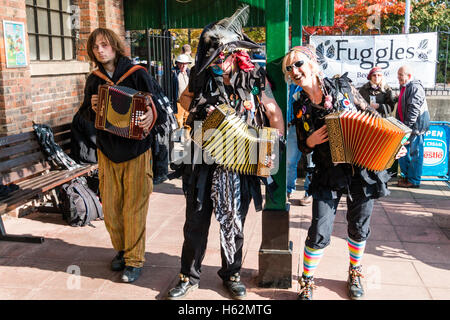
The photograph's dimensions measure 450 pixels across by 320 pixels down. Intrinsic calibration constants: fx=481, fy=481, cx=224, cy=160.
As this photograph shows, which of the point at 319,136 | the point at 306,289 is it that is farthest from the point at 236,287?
the point at 319,136

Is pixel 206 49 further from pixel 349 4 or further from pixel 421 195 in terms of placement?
pixel 349 4

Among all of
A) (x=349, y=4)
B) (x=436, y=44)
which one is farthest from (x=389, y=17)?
(x=436, y=44)

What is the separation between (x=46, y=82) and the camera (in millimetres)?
6129

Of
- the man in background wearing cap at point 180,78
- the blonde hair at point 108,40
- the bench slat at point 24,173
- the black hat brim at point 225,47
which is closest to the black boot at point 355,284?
the black hat brim at point 225,47

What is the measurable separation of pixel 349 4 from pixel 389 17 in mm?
5978

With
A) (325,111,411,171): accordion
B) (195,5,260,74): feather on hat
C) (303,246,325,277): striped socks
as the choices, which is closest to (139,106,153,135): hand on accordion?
(195,5,260,74): feather on hat

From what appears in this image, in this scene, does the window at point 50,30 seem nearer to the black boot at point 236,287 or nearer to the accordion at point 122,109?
the accordion at point 122,109

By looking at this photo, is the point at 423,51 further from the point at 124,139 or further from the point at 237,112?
the point at 124,139

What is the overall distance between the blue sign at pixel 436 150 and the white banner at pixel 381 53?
1822 millimetres

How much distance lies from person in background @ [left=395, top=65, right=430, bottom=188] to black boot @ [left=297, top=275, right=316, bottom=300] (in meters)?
3.99

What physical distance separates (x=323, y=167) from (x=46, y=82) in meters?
4.11

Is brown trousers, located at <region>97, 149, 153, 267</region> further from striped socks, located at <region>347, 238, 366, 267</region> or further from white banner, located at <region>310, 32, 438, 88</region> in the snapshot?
white banner, located at <region>310, 32, 438, 88</region>

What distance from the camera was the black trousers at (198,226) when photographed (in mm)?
3424

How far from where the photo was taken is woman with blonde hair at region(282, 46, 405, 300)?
335cm
